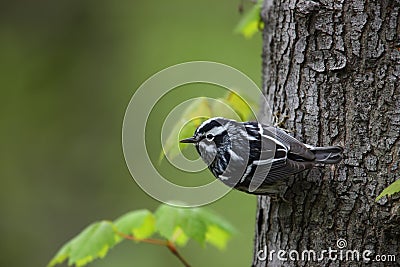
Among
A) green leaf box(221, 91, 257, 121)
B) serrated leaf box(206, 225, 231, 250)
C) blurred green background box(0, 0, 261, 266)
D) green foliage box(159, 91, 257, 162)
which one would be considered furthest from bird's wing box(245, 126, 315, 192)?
blurred green background box(0, 0, 261, 266)

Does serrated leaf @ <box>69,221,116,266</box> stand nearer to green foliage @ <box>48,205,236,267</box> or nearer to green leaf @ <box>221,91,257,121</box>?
green foliage @ <box>48,205,236,267</box>

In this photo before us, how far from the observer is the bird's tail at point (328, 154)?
1.58 m

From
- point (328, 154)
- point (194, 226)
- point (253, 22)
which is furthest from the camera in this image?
point (253, 22)

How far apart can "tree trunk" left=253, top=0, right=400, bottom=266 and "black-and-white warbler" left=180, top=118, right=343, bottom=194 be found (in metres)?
0.08

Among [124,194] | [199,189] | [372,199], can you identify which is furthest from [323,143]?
[124,194]

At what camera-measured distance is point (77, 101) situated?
4945 mm

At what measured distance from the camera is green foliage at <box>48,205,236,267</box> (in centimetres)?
200

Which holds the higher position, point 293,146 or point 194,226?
point 293,146

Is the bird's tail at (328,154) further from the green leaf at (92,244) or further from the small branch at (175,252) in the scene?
the green leaf at (92,244)

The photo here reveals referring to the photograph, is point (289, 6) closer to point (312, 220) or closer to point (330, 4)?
point (330, 4)

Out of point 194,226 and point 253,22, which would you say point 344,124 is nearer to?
point 194,226

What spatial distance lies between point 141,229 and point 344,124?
937 mm

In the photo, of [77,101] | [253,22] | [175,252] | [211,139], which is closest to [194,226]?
[175,252]

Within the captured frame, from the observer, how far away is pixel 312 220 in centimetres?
166
